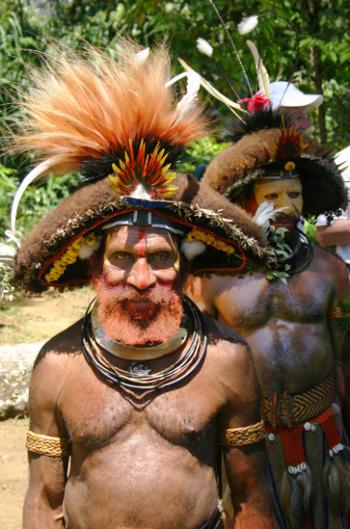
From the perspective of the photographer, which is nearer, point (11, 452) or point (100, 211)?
point (100, 211)

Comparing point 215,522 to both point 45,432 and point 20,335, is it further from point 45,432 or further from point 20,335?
point 20,335

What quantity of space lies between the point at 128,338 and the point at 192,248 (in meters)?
0.41

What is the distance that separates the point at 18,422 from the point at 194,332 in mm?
3904

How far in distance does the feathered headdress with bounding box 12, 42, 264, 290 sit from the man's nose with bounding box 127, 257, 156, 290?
141 mm

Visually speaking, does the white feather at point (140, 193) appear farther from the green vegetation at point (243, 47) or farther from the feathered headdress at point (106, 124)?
the green vegetation at point (243, 47)

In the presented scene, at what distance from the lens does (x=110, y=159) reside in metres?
3.06

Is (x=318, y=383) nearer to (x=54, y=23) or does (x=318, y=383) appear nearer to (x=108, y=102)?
(x=108, y=102)

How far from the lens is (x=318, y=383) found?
457 centimetres

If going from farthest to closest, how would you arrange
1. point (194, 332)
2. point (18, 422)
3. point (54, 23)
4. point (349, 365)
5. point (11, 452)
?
point (54, 23) < point (18, 422) < point (11, 452) < point (349, 365) < point (194, 332)

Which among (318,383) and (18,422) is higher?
(318,383)

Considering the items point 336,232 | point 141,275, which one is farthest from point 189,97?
point 336,232

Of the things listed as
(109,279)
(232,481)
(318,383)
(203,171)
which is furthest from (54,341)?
(203,171)

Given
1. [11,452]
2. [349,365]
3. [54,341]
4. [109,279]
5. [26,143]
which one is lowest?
[11,452]

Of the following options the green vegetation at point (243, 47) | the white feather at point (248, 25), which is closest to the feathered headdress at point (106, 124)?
the white feather at point (248, 25)
